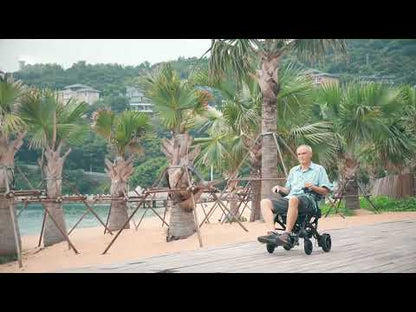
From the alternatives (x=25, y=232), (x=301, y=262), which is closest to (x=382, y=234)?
(x=301, y=262)

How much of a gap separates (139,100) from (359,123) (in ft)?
10.5

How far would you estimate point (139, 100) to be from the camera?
8.29m

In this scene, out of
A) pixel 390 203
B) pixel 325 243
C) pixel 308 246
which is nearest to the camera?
pixel 308 246

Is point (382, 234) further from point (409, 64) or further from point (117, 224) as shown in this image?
point (117, 224)

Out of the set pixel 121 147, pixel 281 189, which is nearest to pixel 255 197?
pixel 121 147

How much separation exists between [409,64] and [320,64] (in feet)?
7.17

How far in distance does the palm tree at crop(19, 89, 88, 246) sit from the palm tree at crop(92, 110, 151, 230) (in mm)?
664

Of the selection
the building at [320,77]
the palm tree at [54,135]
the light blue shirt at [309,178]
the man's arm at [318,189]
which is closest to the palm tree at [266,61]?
the building at [320,77]

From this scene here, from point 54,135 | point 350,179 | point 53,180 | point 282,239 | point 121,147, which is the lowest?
point 282,239

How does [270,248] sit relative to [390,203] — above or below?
below

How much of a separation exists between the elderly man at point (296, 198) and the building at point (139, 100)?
345cm

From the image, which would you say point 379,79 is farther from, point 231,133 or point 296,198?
point 231,133

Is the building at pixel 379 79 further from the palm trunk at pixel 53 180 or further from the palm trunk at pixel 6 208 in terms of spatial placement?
the palm trunk at pixel 6 208
